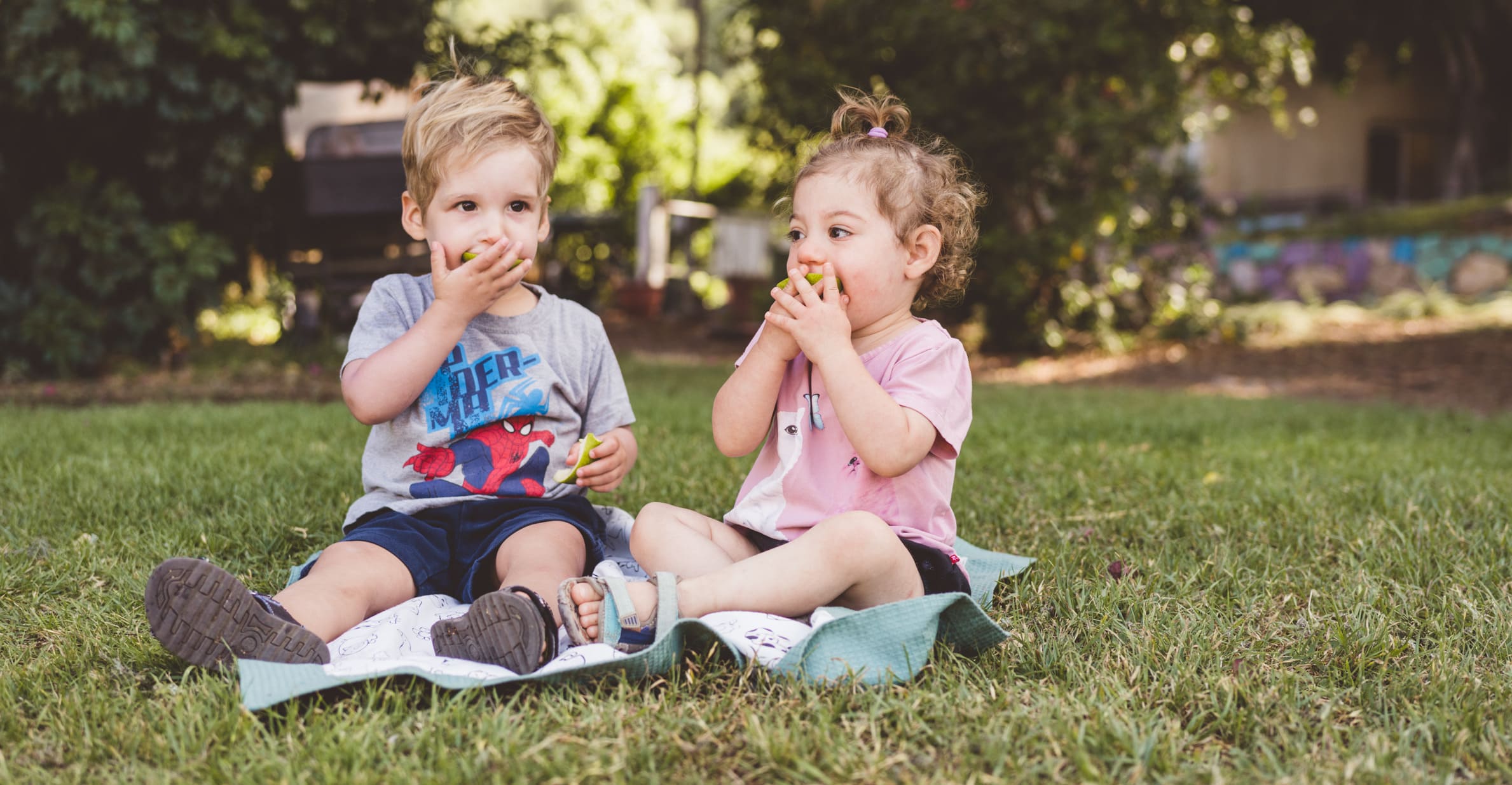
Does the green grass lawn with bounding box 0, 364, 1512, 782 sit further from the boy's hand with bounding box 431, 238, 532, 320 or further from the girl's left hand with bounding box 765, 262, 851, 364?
the boy's hand with bounding box 431, 238, 532, 320

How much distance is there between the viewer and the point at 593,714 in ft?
4.98

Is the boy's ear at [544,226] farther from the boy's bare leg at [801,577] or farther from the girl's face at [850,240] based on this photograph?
the boy's bare leg at [801,577]

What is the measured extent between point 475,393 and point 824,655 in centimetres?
95

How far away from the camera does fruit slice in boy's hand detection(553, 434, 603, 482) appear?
2143 mm

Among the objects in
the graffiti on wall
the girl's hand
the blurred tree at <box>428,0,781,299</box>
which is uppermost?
the blurred tree at <box>428,0,781,299</box>

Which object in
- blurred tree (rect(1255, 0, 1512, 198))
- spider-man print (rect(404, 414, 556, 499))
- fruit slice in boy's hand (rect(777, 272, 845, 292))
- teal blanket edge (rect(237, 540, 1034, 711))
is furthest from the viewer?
blurred tree (rect(1255, 0, 1512, 198))

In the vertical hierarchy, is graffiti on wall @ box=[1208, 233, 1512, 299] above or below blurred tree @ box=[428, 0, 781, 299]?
below

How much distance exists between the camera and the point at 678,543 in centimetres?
203

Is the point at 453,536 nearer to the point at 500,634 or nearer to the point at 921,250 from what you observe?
the point at 500,634

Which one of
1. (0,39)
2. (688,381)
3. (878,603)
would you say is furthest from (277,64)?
(878,603)

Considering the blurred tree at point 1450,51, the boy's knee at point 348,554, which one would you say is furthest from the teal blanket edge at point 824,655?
the blurred tree at point 1450,51

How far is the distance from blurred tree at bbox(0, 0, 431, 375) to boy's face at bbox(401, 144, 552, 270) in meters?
3.93

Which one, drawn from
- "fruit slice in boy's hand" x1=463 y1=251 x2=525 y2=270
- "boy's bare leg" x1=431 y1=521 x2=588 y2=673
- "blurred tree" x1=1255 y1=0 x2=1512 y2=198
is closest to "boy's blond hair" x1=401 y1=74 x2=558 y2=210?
"fruit slice in boy's hand" x1=463 y1=251 x2=525 y2=270

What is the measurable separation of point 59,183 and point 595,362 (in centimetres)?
486
